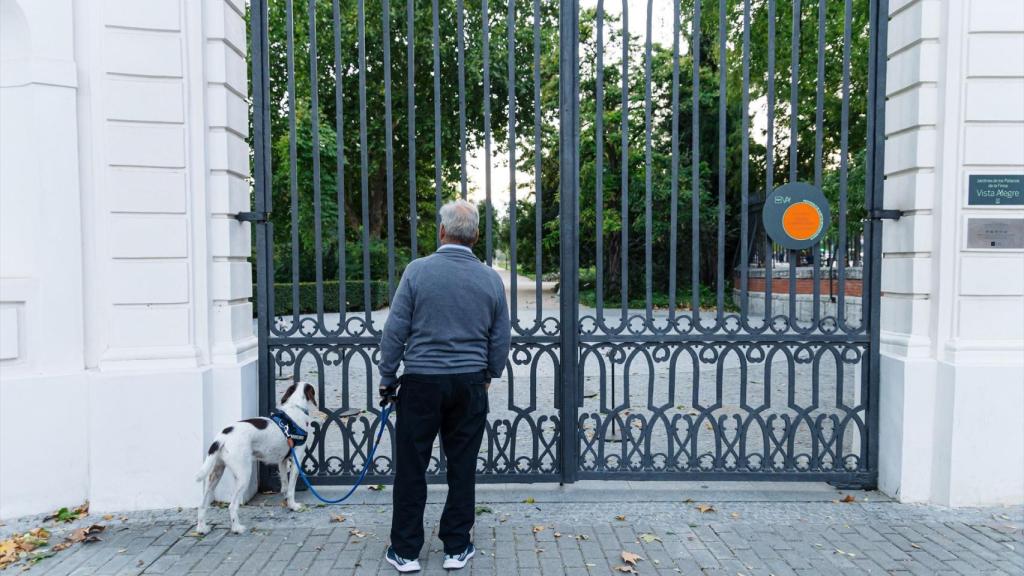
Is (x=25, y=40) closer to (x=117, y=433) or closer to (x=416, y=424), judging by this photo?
(x=117, y=433)

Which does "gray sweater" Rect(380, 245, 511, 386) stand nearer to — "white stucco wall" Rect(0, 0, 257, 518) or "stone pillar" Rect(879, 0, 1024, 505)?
"white stucco wall" Rect(0, 0, 257, 518)

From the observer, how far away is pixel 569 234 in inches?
213

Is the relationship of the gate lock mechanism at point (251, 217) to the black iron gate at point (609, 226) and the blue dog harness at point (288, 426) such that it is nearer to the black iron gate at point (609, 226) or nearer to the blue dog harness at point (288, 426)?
the black iron gate at point (609, 226)

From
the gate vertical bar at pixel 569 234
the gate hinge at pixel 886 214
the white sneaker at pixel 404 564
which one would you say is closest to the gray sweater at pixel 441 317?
the white sneaker at pixel 404 564

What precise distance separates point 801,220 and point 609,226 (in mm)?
17297

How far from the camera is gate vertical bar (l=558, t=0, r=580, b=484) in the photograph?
211 inches

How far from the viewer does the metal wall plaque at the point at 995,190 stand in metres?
5.02

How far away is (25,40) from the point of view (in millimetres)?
5047

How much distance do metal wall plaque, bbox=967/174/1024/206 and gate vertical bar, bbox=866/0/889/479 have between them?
0.60 metres

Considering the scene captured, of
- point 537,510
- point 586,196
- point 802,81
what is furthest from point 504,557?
point 586,196

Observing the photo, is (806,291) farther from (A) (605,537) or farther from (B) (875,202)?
(A) (605,537)

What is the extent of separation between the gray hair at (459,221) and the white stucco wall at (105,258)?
2135 mm

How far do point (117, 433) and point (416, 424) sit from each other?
2.45 m

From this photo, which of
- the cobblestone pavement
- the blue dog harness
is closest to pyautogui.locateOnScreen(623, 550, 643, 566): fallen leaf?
the cobblestone pavement
